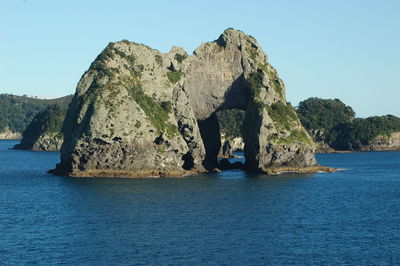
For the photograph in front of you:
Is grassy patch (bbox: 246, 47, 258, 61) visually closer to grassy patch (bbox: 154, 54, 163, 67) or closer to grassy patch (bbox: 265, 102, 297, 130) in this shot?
grassy patch (bbox: 265, 102, 297, 130)

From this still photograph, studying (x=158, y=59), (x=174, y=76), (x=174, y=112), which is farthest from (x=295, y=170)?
(x=158, y=59)

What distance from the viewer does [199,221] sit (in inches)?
2835

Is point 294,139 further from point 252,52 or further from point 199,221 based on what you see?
point 199,221

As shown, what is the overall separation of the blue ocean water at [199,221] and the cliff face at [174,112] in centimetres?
628

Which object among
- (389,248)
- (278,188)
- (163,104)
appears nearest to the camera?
(389,248)

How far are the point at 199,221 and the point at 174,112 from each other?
55.4 meters

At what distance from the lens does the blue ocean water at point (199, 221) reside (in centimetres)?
5616

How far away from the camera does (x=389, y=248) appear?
2314 inches

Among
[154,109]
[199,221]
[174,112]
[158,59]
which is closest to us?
[199,221]

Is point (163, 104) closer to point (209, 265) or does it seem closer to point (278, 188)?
point (278, 188)

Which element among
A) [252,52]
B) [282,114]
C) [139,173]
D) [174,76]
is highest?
[252,52]

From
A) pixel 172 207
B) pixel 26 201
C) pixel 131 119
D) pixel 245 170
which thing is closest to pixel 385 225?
pixel 172 207

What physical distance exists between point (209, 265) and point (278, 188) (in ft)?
159

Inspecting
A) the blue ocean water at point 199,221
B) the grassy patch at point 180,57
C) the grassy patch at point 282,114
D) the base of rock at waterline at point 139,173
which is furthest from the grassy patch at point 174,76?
the blue ocean water at point 199,221
